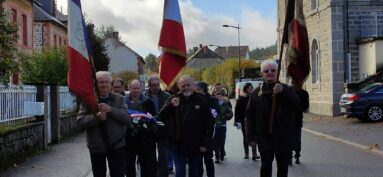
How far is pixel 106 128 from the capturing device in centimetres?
664

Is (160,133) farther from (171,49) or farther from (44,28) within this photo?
(44,28)

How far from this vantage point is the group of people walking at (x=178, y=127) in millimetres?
6684

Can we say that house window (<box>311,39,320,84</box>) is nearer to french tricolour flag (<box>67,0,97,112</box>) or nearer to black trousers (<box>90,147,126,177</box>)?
black trousers (<box>90,147,126,177</box>)

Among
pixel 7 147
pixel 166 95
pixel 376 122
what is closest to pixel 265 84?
pixel 166 95

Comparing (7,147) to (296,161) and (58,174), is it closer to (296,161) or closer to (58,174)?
(58,174)

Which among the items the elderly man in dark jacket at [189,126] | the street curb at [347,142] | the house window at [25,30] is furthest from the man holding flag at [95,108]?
the house window at [25,30]

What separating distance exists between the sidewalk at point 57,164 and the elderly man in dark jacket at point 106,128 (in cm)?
421

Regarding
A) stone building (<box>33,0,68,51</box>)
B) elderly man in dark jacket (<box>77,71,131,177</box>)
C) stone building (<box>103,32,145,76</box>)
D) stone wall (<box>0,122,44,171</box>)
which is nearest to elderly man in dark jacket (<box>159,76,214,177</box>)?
elderly man in dark jacket (<box>77,71,131,177</box>)

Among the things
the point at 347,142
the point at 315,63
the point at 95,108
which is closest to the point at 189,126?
the point at 95,108

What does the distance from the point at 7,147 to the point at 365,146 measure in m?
8.99

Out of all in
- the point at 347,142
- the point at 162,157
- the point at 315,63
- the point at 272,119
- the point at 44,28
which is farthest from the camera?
the point at 44,28

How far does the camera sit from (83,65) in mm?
6652

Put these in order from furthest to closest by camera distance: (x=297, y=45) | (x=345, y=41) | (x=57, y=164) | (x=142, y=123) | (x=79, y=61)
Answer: (x=345, y=41)
(x=57, y=164)
(x=142, y=123)
(x=297, y=45)
(x=79, y=61)

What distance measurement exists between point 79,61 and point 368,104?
17755mm
